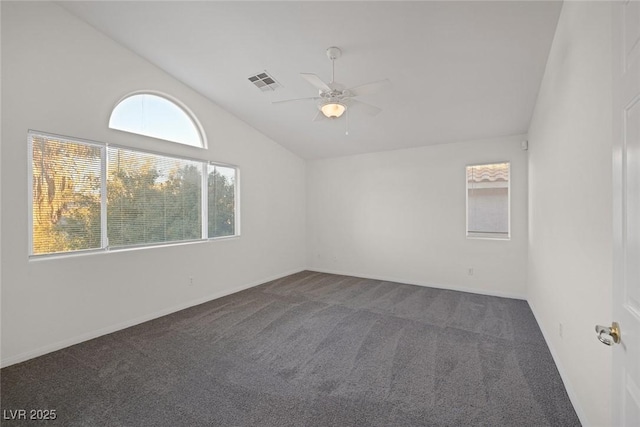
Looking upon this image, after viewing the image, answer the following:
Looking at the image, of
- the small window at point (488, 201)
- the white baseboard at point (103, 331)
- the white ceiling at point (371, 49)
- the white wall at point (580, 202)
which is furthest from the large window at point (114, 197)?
the white wall at point (580, 202)

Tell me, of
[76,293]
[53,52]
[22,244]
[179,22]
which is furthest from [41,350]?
[179,22]

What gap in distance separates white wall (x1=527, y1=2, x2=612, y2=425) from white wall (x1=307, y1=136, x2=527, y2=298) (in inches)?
63.7

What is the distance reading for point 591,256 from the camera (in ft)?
5.65

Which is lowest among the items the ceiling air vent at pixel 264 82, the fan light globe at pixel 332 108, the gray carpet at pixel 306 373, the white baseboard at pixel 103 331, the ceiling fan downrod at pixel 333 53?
the gray carpet at pixel 306 373

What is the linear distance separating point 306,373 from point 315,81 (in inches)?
105

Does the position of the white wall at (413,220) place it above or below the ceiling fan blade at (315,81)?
below

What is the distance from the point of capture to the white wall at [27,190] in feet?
8.64

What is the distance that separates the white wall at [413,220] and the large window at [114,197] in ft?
8.47

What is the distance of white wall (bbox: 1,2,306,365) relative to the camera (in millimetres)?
2633

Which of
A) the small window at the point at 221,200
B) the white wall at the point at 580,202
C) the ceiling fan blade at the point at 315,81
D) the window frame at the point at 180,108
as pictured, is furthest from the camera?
the small window at the point at 221,200

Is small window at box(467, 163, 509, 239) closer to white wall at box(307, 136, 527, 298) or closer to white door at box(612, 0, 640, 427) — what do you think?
white wall at box(307, 136, 527, 298)

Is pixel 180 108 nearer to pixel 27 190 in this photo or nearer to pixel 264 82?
pixel 264 82

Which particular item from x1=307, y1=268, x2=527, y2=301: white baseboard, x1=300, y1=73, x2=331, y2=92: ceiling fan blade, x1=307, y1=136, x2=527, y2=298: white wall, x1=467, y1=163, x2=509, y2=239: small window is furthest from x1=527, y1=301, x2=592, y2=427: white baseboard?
x1=300, y1=73, x2=331, y2=92: ceiling fan blade

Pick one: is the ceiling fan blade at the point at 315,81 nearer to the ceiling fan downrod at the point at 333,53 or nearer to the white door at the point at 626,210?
the ceiling fan downrod at the point at 333,53
